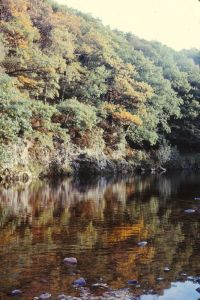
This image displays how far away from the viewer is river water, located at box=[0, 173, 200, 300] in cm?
828

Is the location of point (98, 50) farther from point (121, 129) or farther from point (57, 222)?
point (57, 222)

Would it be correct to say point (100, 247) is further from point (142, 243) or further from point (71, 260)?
point (71, 260)

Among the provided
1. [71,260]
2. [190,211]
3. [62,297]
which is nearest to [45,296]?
[62,297]

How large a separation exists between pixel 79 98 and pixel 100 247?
3291cm

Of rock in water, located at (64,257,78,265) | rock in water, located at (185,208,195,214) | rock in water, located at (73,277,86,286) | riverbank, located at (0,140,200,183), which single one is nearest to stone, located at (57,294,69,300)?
rock in water, located at (73,277,86,286)

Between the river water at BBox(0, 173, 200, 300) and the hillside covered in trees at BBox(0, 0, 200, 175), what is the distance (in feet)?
37.8

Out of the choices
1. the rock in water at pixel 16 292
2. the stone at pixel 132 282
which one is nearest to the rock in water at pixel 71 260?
the stone at pixel 132 282

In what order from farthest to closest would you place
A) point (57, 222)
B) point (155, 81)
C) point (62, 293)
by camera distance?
point (155, 81) < point (57, 222) < point (62, 293)

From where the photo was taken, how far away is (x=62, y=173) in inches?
1486

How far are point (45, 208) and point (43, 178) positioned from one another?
16312mm

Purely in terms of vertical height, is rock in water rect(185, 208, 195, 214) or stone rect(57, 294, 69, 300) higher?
rock in water rect(185, 208, 195, 214)

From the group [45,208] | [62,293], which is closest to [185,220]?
[45,208]

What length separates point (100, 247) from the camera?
37.3 ft

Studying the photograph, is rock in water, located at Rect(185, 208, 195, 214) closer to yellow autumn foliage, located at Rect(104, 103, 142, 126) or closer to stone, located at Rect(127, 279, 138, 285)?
stone, located at Rect(127, 279, 138, 285)
